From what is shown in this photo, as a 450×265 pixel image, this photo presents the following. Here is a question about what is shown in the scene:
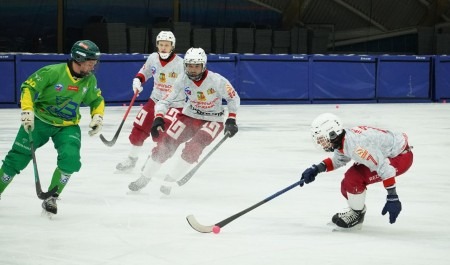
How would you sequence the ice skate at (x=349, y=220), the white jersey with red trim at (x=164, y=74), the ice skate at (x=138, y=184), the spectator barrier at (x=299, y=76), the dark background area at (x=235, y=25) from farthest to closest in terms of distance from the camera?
the dark background area at (x=235, y=25) → the spectator barrier at (x=299, y=76) → the white jersey with red trim at (x=164, y=74) → the ice skate at (x=138, y=184) → the ice skate at (x=349, y=220)

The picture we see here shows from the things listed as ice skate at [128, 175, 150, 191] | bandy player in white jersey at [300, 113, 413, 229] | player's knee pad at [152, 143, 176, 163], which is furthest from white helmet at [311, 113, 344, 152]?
player's knee pad at [152, 143, 176, 163]

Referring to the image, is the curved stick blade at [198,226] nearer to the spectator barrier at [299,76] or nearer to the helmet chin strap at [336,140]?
the helmet chin strap at [336,140]

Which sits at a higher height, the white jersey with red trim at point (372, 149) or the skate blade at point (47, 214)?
the white jersey with red trim at point (372, 149)

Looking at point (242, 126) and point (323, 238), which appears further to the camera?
point (242, 126)

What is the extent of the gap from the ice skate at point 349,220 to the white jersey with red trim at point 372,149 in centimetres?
39

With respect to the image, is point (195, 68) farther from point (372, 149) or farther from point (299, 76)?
point (299, 76)

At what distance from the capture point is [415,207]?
8375mm

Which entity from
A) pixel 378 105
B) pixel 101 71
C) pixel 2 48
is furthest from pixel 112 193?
pixel 2 48

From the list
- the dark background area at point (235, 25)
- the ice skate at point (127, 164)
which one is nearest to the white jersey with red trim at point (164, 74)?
the ice skate at point (127, 164)

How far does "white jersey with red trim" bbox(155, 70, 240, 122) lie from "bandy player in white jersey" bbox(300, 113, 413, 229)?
7.46 ft

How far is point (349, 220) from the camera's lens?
721 centimetres

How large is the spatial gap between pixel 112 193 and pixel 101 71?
1253cm

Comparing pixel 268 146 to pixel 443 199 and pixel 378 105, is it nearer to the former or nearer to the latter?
pixel 443 199

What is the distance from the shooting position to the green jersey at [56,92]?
770 cm
